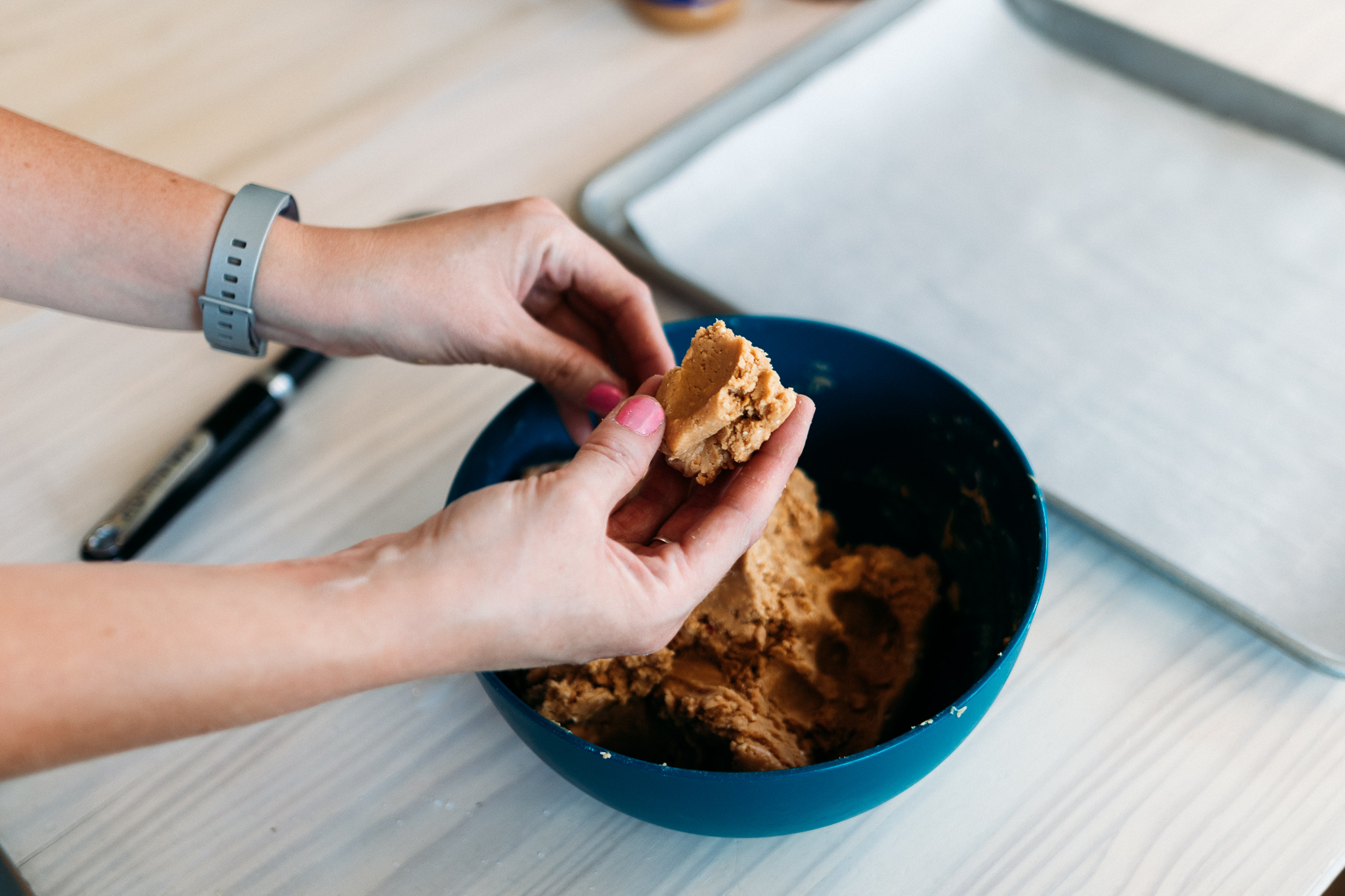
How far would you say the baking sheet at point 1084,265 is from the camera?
90 cm

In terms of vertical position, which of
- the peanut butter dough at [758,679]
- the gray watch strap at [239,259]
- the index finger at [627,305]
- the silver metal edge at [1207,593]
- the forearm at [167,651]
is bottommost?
the silver metal edge at [1207,593]

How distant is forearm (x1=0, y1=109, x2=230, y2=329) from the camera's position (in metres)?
0.77

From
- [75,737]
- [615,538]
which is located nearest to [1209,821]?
[615,538]

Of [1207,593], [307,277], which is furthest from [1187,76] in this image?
[307,277]

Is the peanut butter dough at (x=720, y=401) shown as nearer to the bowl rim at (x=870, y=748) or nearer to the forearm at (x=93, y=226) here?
the bowl rim at (x=870, y=748)

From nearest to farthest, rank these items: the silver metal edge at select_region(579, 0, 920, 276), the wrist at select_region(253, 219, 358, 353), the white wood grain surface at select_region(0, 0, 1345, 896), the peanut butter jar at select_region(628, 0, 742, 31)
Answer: the white wood grain surface at select_region(0, 0, 1345, 896), the wrist at select_region(253, 219, 358, 353), the silver metal edge at select_region(579, 0, 920, 276), the peanut butter jar at select_region(628, 0, 742, 31)

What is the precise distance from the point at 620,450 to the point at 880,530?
0.38 m

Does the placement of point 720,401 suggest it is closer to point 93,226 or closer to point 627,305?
point 627,305

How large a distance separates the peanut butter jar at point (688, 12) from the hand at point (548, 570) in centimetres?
96

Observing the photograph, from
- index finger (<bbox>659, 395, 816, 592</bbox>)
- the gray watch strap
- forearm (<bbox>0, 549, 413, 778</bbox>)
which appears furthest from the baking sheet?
forearm (<bbox>0, 549, 413, 778</bbox>)

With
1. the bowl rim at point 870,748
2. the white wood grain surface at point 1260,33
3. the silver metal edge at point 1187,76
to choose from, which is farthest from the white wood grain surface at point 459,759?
the white wood grain surface at point 1260,33

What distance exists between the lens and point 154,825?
74cm

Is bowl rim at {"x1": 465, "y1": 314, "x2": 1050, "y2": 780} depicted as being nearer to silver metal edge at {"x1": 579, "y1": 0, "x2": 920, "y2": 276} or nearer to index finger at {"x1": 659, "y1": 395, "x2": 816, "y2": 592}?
index finger at {"x1": 659, "y1": 395, "x2": 816, "y2": 592}

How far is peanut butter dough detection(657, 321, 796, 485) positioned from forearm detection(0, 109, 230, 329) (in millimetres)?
456
